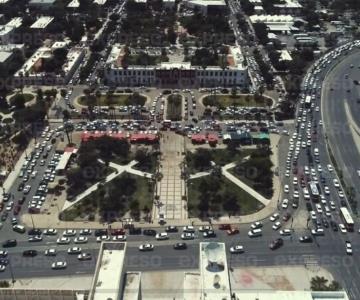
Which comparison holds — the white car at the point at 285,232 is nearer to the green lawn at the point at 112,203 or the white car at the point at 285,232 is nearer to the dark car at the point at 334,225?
the dark car at the point at 334,225

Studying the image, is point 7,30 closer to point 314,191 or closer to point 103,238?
point 103,238

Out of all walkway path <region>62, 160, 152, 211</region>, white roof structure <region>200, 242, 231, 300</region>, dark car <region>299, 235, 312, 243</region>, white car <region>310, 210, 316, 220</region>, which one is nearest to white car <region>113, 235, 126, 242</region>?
walkway path <region>62, 160, 152, 211</region>

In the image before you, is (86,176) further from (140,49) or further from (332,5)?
(332,5)

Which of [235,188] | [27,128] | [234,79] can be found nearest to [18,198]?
[27,128]

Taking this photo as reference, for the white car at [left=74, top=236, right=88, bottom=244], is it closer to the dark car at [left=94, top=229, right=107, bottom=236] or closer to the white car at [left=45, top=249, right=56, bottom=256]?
the dark car at [left=94, top=229, right=107, bottom=236]

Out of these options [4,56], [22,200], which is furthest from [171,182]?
[4,56]

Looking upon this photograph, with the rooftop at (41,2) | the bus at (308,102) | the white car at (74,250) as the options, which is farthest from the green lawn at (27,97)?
the rooftop at (41,2)
